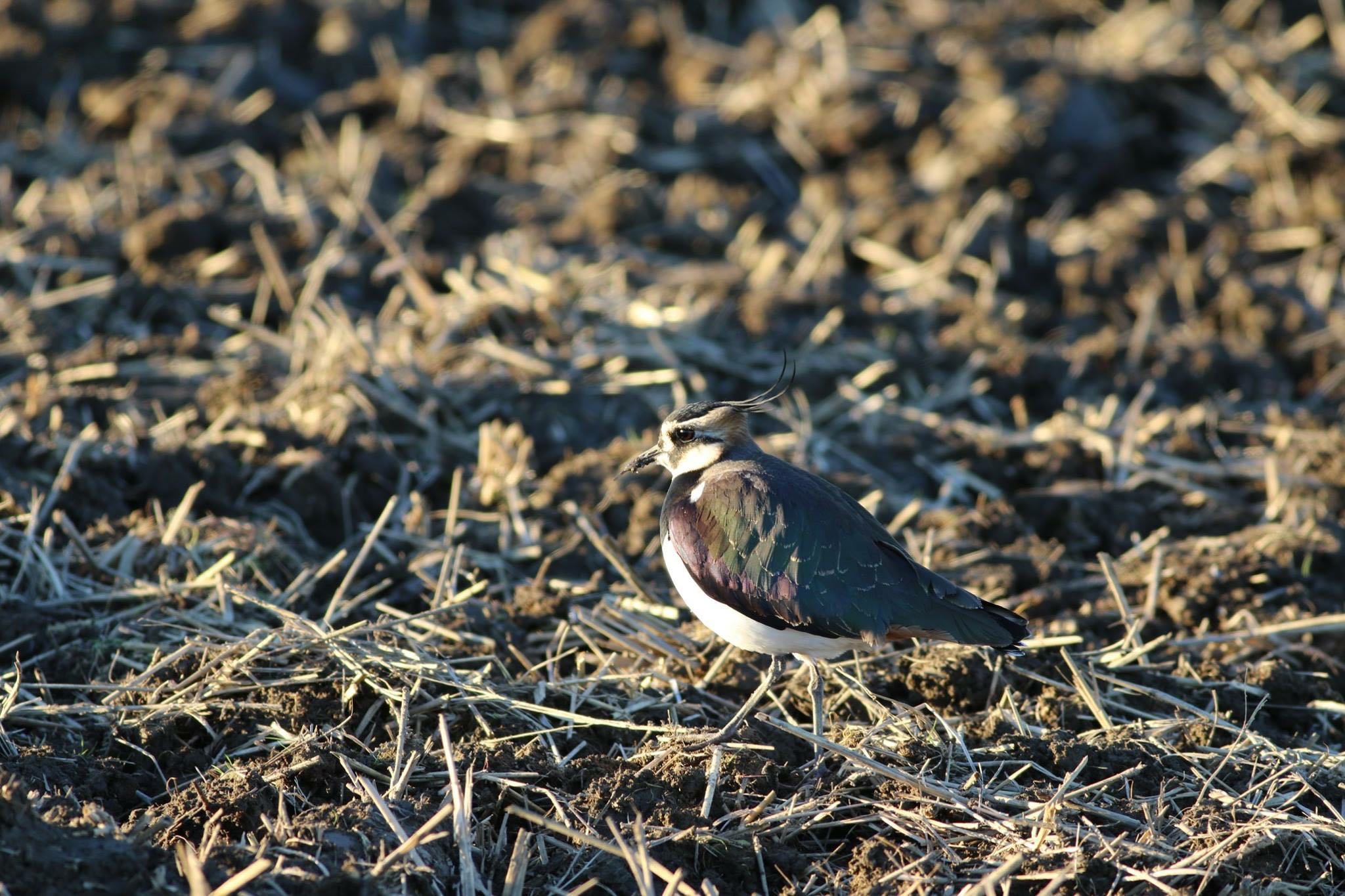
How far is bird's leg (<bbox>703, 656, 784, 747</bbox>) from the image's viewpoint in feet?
15.1

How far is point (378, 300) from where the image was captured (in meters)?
7.99

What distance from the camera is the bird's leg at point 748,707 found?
4.60 meters

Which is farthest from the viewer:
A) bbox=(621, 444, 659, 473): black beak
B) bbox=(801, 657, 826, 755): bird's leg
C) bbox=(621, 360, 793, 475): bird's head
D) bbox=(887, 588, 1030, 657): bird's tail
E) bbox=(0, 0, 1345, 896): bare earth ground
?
bbox=(621, 444, 659, 473): black beak

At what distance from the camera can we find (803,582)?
4.65m

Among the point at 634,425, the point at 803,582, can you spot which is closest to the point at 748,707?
the point at 803,582

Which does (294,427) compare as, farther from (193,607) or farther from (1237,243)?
(1237,243)

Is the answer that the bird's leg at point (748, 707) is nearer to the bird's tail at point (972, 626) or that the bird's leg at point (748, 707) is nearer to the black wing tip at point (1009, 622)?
the bird's tail at point (972, 626)

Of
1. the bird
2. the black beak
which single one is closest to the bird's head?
the black beak

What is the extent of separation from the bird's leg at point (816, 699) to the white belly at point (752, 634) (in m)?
0.08

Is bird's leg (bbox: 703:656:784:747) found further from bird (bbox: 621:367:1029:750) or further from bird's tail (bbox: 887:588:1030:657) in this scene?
bird's tail (bbox: 887:588:1030:657)

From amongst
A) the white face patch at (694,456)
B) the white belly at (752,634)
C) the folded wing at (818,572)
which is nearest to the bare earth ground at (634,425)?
the white belly at (752,634)

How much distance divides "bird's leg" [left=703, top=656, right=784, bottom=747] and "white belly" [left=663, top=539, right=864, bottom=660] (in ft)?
0.42

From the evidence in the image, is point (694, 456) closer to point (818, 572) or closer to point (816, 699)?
point (818, 572)

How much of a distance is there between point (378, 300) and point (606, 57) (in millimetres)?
3592
